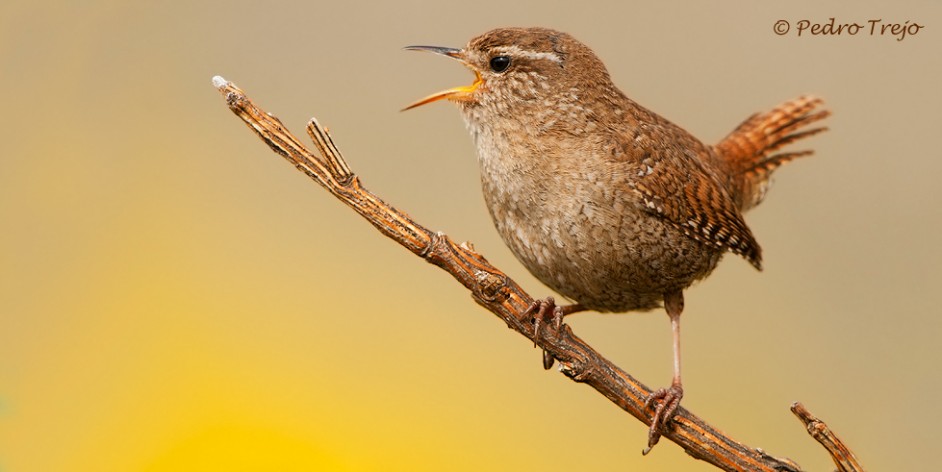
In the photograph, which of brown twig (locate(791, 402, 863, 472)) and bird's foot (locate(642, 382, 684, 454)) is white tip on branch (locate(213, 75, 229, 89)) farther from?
brown twig (locate(791, 402, 863, 472))

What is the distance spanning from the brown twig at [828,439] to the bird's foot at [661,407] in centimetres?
36

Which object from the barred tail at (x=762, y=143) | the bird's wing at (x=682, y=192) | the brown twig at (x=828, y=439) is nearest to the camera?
the brown twig at (x=828, y=439)

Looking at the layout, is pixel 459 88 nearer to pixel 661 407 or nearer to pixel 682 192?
pixel 682 192

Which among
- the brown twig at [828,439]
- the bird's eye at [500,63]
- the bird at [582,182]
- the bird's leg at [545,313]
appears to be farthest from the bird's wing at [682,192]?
the brown twig at [828,439]

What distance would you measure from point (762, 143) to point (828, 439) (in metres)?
1.74

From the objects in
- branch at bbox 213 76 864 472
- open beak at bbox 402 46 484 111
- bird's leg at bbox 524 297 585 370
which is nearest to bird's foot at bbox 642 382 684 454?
branch at bbox 213 76 864 472

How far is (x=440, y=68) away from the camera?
4352mm

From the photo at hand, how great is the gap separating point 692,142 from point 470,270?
1275 millimetres

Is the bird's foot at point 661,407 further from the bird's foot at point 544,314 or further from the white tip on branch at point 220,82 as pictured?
the white tip on branch at point 220,82

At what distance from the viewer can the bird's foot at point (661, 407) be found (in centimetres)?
213

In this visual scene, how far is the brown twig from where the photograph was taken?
1820 millimetres

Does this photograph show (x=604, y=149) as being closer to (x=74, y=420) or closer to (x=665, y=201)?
(x=665, y=201)

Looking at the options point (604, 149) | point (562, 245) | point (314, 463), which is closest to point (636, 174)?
point (604, 149)

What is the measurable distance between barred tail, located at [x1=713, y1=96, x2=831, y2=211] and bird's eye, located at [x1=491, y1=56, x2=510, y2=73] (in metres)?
1.08
